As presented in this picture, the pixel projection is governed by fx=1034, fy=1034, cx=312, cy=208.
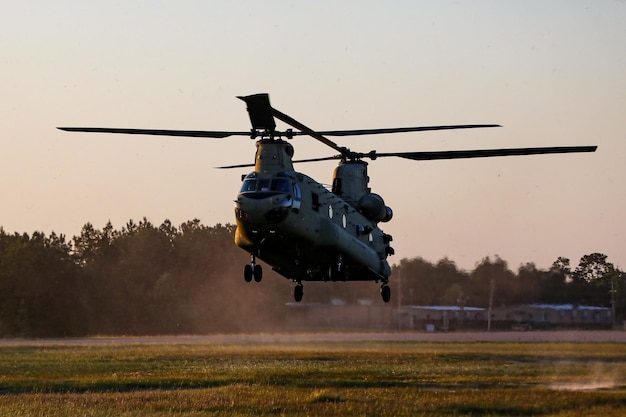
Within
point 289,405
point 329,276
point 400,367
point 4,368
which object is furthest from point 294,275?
point 4,368

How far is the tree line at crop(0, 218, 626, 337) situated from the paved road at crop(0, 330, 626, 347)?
409 cm

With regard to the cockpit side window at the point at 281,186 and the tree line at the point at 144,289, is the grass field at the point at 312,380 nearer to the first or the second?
the cockpit side window at the point at 281,186

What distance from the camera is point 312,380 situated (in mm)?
50062

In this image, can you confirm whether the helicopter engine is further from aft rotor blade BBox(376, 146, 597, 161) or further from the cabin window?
the cabin window

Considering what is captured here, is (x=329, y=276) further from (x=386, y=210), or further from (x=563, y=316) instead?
(x=563, y=316)

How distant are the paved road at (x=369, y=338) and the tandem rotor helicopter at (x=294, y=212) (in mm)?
49957

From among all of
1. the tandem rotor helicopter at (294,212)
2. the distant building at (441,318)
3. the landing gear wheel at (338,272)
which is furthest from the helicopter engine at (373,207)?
the distant building at (441,318)

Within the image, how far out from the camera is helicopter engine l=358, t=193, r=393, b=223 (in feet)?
131

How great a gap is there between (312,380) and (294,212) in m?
19.8

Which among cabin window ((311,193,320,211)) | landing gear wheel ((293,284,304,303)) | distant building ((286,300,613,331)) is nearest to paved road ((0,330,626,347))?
distant building ((286,300,613,331))

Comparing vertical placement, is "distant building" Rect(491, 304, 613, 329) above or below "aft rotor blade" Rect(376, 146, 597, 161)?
below

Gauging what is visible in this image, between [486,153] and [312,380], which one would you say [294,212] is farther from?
[312,380]

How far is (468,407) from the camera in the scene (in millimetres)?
37875

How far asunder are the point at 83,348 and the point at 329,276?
47.5 m
